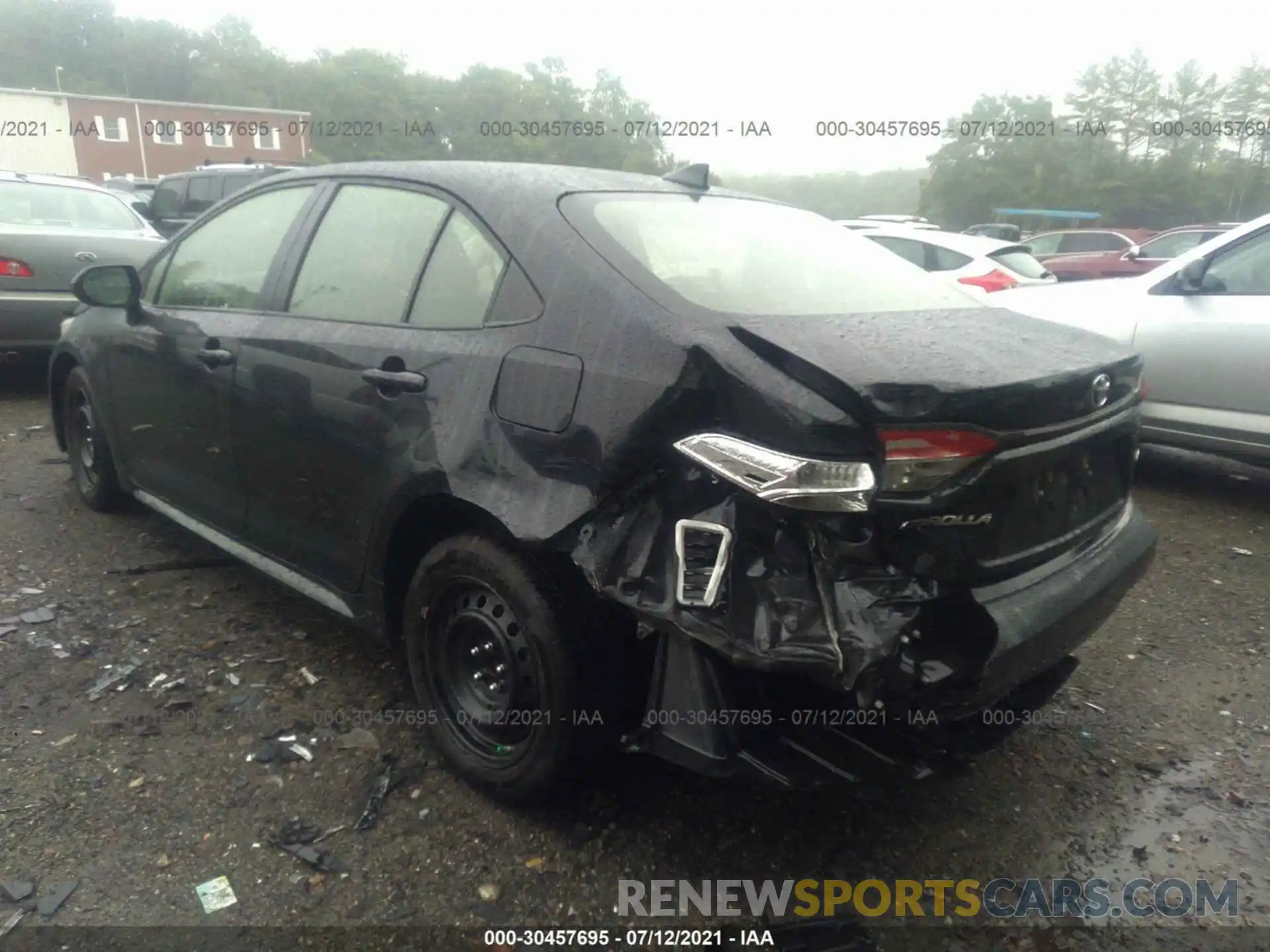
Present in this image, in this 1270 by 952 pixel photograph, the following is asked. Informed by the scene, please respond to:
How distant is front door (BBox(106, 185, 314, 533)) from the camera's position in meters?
3.21

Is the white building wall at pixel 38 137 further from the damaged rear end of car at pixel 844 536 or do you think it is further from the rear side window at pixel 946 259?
the damaged rear end of car at pixel 844 536

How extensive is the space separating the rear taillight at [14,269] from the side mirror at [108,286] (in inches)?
132

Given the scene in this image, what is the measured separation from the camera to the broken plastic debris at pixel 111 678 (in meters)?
3.01

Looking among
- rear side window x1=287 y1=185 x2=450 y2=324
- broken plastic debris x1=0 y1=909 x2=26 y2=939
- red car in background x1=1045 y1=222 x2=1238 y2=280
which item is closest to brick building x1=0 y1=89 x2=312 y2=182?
red car in background x1=1045 y1=222 x2=1238 y2=280

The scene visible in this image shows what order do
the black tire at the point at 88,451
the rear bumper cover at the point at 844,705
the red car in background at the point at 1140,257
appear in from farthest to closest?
the red car in background at the point at 1140,257 < the black tire at the point at 88,451 < the rear bumper cover at the point at 844,705

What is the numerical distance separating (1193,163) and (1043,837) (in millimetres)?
47885

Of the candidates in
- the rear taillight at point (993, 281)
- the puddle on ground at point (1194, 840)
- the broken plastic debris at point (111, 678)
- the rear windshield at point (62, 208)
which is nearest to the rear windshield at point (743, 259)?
the puddle on ground at point (1194, 840)

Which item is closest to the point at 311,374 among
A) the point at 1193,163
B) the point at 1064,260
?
the point at 1064,260

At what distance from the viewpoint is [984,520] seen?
6.38ft

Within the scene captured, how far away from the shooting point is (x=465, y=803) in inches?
99.7

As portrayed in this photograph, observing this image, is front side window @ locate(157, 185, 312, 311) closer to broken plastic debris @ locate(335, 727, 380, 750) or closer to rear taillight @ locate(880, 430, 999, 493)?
broken plastic debris @ locate(335, 727, 380, 750)

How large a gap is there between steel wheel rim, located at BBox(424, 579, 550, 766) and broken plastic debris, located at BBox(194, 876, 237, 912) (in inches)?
26.1

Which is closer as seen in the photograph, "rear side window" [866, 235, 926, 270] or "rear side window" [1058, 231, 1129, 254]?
"rear side window" [866, 235, 926, 270]

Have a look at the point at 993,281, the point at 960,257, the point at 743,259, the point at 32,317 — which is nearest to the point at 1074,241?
the point at 960,257
